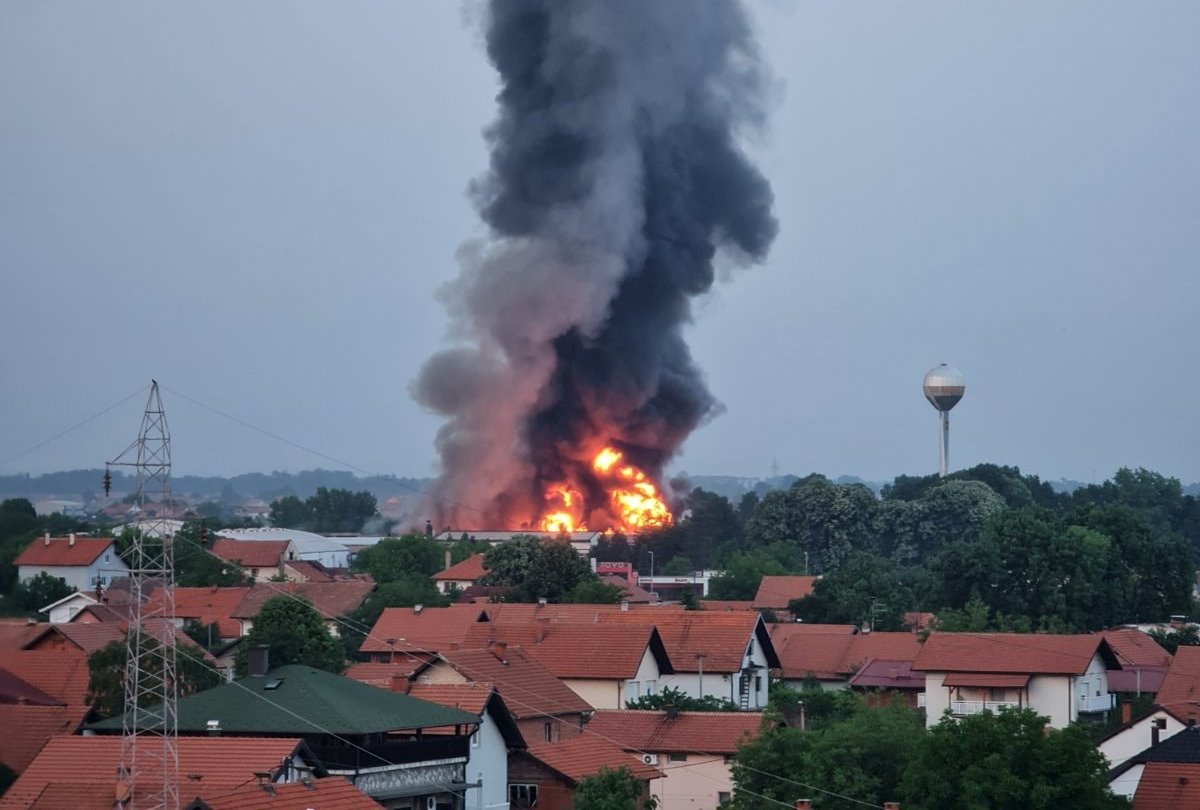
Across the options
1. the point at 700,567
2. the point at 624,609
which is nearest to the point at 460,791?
the point at 624,609

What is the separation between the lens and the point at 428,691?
122 feet

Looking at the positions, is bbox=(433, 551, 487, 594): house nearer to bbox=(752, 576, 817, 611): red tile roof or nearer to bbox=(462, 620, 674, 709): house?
bbox=(752, 576, 817, 611): red tile roof

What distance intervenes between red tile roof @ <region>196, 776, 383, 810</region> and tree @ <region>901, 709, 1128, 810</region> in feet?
33.2

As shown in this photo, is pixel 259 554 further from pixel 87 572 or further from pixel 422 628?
pixel 422 628

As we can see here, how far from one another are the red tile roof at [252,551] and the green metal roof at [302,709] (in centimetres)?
5729

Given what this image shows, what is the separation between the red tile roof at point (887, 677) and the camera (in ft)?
178

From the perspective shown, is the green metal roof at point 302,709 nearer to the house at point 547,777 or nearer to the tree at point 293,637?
the house at point 547,777

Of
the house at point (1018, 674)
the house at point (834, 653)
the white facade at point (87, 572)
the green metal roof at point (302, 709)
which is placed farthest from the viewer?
the white facade at point (87, 572)

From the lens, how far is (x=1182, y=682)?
1869 inches

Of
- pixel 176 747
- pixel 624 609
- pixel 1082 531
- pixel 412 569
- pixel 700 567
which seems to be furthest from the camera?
pixel 700 567

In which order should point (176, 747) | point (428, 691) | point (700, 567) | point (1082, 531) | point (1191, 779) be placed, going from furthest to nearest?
point (700, 567) < point (1082, 531) < point (428, 691) < point (1191, 779) < point (176, 747)

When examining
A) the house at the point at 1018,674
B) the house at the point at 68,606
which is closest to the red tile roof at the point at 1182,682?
the house at the point at 1018,674

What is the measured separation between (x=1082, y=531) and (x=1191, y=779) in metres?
36.4

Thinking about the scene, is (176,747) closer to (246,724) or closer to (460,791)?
(246,724)
